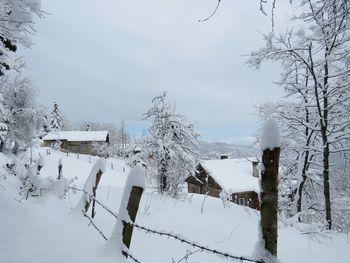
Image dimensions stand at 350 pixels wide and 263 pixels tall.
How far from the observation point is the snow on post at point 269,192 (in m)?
1.54

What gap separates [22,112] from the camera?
2719cm

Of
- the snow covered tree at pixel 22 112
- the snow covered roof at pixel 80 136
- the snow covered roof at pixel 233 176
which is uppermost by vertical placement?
the snow covered roof at pixel 80 136

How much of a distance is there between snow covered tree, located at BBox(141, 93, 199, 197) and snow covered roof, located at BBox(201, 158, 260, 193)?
46.4ft

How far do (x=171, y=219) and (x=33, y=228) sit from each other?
2720mm

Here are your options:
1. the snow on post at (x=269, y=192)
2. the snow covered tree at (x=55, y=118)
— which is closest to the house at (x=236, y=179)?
the snow on post at (x=269, y=192)

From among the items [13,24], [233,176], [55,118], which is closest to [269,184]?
[13,24]

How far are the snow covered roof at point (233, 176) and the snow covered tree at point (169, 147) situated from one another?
46.4 ft

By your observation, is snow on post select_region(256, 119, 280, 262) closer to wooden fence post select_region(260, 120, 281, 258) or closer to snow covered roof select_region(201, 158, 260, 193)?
wooden fence post select_region(260, 120, 281, 258)

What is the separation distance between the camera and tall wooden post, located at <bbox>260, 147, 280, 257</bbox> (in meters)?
1.55

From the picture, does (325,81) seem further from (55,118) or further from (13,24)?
(55,118)

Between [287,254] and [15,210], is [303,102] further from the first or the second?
[15,210]

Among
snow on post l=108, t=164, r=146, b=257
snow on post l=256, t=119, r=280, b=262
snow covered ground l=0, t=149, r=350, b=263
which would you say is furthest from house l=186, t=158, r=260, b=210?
snow on post l=256, t=119, r=280, b=262

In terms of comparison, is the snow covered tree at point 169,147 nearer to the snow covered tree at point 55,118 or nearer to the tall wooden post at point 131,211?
the tall wooden post at point 131,211

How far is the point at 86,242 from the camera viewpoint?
8.95ft
